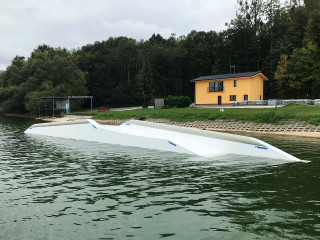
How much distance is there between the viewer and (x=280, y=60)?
211ft

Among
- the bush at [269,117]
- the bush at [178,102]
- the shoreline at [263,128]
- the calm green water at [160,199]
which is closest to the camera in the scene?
the calm green water at [160,199]

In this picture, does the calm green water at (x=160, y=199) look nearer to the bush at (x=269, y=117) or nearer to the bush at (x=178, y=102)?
the bush at (x=269, y=117)

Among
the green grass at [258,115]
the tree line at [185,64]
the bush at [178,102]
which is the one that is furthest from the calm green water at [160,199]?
the tree line at [185,64]

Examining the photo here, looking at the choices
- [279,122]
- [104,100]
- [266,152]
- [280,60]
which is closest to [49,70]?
[104,100]

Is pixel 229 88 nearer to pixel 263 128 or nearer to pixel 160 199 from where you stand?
pixel 263 128

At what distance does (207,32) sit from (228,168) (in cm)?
8352

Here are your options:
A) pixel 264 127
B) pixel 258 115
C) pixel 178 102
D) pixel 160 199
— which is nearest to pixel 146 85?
pixel 178 102

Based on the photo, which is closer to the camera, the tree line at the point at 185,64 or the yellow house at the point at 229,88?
the yellow house at the point at 229,88

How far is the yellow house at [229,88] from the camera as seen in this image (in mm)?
52062

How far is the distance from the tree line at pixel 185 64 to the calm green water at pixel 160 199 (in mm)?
50750

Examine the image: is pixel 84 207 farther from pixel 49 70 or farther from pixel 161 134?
pixel 49 70

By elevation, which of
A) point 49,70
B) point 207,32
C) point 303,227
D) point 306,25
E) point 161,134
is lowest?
point 303,227

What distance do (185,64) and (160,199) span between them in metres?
79.7

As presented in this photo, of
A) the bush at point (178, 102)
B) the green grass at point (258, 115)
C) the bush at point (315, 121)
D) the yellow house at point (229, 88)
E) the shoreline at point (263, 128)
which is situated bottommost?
the shoreline at point (263, 128)
